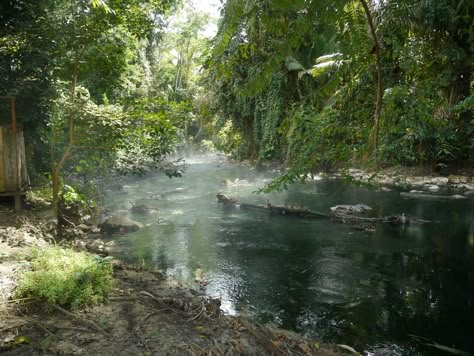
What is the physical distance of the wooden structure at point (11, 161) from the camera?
8.15 m

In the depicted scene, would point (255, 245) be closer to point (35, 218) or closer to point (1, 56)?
point (35, 218)

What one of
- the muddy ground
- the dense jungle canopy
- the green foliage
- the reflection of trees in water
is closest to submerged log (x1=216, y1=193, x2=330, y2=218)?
the dense jungle canopy

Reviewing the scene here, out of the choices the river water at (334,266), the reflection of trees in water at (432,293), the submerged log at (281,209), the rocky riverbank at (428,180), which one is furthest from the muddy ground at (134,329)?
the rocky riverbank at (428,180)

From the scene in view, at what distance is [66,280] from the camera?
478 cm

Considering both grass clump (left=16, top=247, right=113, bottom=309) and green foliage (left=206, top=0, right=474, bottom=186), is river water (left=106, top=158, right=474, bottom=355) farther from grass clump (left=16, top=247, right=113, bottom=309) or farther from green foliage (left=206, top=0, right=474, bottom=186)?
green foliage (left=206, top=0, right=474, bottom=186)

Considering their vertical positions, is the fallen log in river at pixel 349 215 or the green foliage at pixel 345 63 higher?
the green foliage at pixel 345 63

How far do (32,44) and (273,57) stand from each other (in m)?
7.68

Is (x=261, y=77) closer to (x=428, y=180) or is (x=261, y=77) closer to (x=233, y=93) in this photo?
(x=233, y=93)

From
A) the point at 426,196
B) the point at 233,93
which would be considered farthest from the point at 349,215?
the point at 233,93

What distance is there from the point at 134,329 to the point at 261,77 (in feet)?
11.4

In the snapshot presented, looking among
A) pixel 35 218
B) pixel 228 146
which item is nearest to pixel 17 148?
pixel 35 218

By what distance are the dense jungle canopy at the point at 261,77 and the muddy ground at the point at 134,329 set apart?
1.90 meters

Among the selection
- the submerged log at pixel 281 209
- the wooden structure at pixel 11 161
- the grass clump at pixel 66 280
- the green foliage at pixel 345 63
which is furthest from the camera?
the submerged log at pixel 281 209

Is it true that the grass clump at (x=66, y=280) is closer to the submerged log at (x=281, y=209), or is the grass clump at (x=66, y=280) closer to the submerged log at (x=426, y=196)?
the submerged log at (x=281, y=209)
